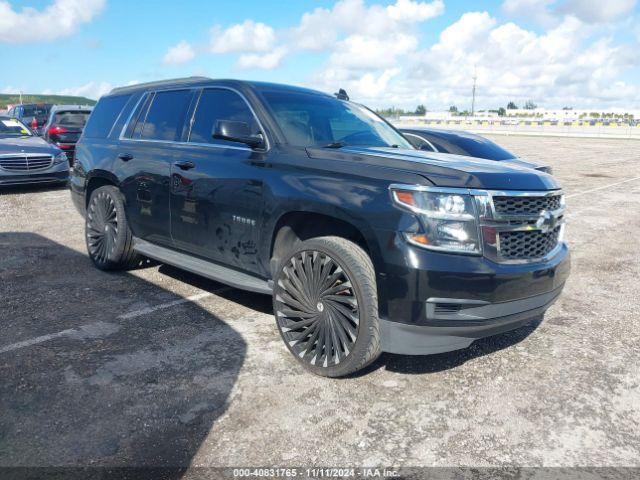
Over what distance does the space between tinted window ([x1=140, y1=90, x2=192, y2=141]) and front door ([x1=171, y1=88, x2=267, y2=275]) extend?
0.21 metres

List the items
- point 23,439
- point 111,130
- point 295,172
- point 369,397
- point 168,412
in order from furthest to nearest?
1. point 111,130
2. point 295,172
3. point 369,397
4. point 168,412
5. point 23,439

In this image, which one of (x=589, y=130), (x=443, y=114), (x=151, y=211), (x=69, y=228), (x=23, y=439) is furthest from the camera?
(x=443, y=114)

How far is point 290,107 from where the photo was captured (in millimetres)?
4219

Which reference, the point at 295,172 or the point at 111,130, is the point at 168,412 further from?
the point at 111,130

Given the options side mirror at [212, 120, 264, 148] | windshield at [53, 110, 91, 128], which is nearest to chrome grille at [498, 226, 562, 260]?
side mirror at [212, 120, 264, 148]

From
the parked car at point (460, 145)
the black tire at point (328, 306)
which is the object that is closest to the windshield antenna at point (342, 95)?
the black tire at point (328, 306)

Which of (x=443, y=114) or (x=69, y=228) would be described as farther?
(x=443, y=114)

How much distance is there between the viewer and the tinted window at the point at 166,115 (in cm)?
470

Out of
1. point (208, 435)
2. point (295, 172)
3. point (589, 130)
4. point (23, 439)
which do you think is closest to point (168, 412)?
point (208, 435)

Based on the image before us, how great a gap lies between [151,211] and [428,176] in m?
2.74

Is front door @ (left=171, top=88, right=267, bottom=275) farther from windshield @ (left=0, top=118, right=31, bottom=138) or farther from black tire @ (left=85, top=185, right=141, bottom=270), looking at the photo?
windshield @ (left=0, top=118, right=31, bottom=138)

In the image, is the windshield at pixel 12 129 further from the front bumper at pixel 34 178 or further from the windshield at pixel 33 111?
the windshield at pixel 33 111

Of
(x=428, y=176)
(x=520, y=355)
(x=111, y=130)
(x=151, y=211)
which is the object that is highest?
(x=111, y=130)

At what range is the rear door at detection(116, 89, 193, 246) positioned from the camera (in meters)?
4.65
